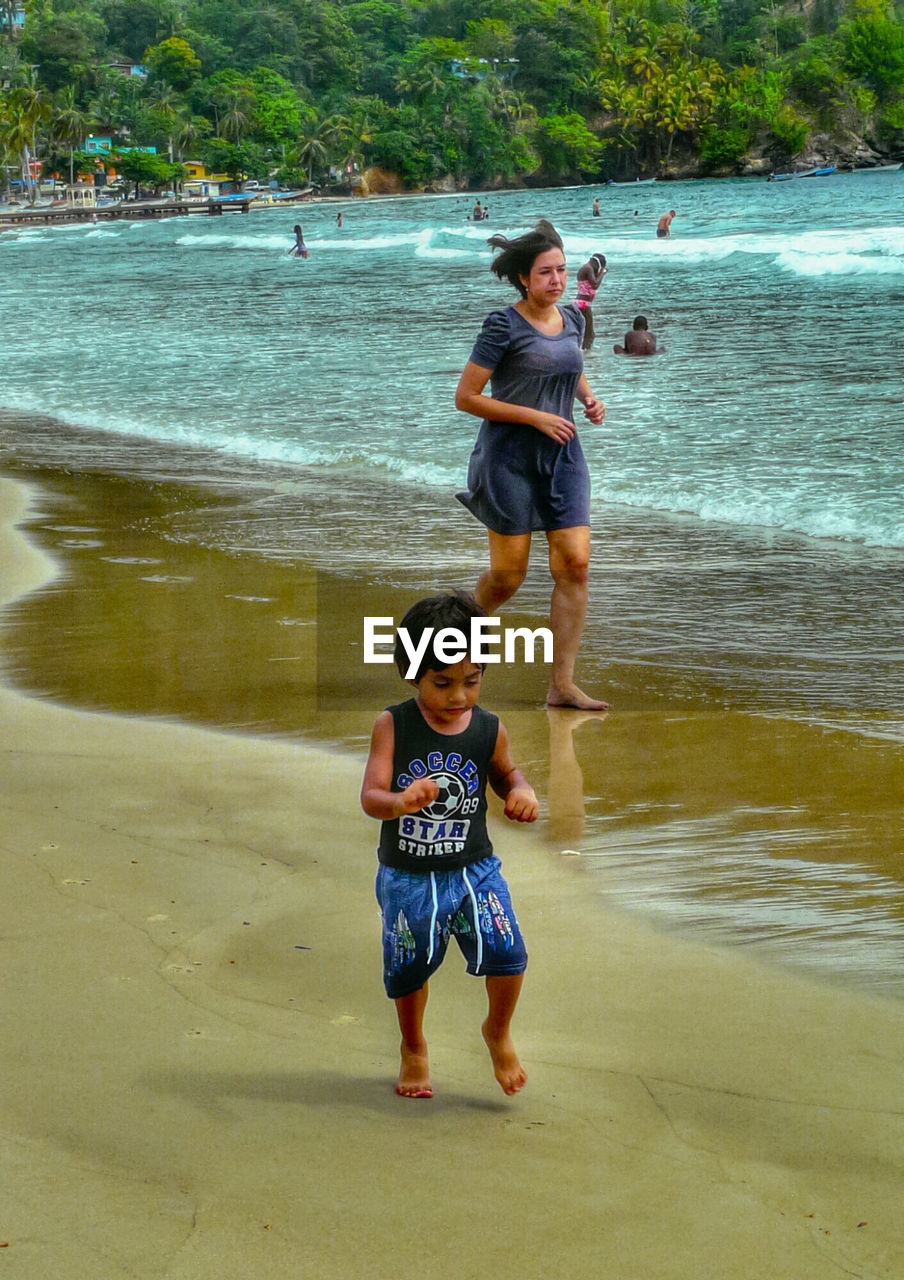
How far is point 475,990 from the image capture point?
3.04 metres

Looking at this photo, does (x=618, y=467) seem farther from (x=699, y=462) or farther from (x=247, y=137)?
(x=247, y=137)

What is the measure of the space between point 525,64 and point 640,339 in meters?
138

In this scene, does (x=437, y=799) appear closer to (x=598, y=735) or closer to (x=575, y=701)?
(x=598, y=735)

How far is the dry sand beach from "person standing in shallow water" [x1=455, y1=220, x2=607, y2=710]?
1.40 meters

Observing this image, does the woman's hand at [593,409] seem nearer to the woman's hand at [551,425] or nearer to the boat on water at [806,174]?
the woman's hand at [551,425]

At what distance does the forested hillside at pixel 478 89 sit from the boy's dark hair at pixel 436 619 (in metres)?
117

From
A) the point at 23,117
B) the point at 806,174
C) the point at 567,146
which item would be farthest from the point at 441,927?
the point at 567,146

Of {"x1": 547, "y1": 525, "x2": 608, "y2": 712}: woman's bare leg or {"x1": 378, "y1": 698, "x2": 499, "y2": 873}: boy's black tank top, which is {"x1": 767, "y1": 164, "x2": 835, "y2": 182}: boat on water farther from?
{"x1": 378, "y1": 698, "x2": 499, "y2": 873}: boy's black tank top

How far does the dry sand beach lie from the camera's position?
6.99 ft

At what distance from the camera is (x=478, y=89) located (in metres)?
136

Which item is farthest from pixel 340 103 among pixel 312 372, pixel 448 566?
pixel 448 566

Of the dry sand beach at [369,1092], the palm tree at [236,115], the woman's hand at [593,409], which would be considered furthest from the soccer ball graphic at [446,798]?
the palm tree at [236,115]

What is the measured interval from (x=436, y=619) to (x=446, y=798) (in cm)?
33

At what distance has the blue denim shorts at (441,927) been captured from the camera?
2.55 m
